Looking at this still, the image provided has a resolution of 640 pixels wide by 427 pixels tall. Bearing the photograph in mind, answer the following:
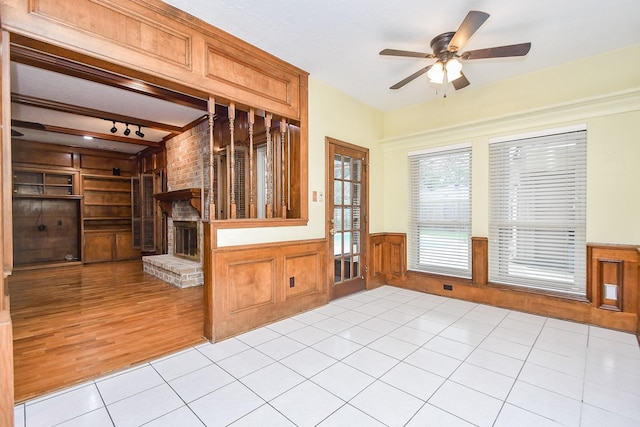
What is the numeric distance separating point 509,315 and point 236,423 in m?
3.26

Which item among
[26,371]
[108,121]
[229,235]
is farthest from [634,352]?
[108,121]

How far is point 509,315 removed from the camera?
3.44 metres

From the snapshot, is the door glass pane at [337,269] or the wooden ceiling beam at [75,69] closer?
the wooden ceiling beam at [75,69]

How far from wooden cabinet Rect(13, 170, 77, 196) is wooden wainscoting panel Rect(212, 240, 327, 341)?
255 inches

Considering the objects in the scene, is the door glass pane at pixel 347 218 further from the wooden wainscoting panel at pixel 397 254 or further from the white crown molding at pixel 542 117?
the white crown molding at pixel 542 117

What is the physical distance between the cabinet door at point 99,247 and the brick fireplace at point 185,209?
7.43 feet

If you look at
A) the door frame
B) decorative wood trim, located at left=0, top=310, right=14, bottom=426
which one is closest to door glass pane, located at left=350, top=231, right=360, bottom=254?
the door frame

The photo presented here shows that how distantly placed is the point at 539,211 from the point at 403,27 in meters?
2.65

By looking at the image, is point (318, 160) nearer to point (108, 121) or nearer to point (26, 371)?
point (26, 371)

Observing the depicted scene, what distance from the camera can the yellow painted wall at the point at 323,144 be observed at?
127 inches

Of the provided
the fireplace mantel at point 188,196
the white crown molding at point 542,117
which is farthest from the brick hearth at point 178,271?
the white crown molding at point 542,117

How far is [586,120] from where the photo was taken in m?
3.19

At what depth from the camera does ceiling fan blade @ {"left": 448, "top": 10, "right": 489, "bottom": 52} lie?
1.99 meters

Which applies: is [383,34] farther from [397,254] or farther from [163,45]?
[397,254]
